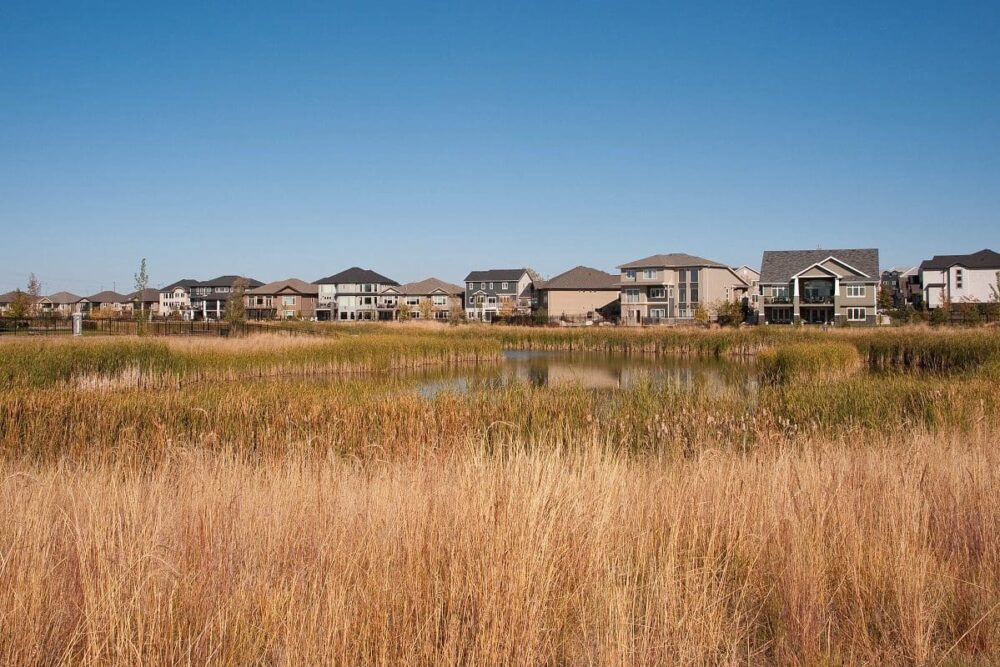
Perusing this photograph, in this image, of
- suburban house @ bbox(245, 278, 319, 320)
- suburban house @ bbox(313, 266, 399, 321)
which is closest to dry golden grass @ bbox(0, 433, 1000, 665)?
suburban house @ bbox(313, 266, 399, 321)

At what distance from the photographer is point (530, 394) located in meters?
12.3

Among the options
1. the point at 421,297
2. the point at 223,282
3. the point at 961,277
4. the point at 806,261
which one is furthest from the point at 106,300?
the point at 961,277

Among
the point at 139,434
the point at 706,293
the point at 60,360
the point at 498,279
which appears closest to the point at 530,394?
the point at 139,434

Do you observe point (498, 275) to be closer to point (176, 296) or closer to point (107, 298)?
point (176, 296)

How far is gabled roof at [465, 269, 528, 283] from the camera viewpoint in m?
91.4

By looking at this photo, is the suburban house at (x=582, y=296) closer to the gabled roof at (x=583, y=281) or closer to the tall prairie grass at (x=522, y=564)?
the gabled roof at (x=583, y=281)

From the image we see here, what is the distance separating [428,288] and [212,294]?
39232 mm

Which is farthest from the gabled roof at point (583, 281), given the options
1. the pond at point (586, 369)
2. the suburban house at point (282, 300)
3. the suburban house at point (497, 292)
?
the pond at point (586, 369)

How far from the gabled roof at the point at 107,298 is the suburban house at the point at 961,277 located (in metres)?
128

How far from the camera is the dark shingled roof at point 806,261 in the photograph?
62531mm

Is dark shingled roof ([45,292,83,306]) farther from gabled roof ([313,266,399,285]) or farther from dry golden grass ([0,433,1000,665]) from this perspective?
dry golden grass ([0,433,1000,665])

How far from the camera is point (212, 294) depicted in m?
114

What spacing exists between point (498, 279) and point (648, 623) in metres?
88.8

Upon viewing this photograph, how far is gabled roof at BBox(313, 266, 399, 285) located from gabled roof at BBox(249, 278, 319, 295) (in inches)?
155
